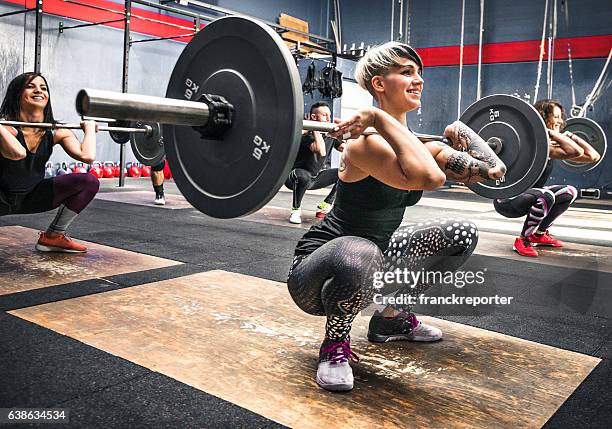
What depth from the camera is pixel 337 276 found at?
1435 mm

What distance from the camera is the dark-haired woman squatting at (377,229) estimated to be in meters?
1.41

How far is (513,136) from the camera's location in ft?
9.16

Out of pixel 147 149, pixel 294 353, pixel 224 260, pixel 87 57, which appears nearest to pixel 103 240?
pixel 147 149

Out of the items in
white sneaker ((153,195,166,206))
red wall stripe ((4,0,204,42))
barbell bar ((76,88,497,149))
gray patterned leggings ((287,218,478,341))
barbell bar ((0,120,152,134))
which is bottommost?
gray patterned leggings ((287,218,478,341))

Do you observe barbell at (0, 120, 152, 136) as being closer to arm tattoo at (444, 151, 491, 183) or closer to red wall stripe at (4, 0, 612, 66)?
arm tattoo at (444, 151, 491, 183)

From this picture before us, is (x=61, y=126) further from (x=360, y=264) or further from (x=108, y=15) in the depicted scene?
(x=108, y=15)

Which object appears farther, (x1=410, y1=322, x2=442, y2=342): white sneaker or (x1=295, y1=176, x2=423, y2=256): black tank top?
→ (x1=410, y1=322, x2=442, y2=342): white sneaker

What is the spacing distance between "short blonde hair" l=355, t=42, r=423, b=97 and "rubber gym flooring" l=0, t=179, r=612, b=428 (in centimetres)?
82

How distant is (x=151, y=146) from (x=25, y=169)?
0.92m

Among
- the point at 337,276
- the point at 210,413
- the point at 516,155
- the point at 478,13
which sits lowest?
the point at 210,413

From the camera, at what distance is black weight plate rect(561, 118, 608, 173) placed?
484cm

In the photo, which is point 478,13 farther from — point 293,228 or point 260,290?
point 260,290

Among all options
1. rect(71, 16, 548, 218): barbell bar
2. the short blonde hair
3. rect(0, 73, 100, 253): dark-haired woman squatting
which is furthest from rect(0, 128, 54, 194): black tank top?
the short blonde hair

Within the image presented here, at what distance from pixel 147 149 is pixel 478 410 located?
2676 mm
